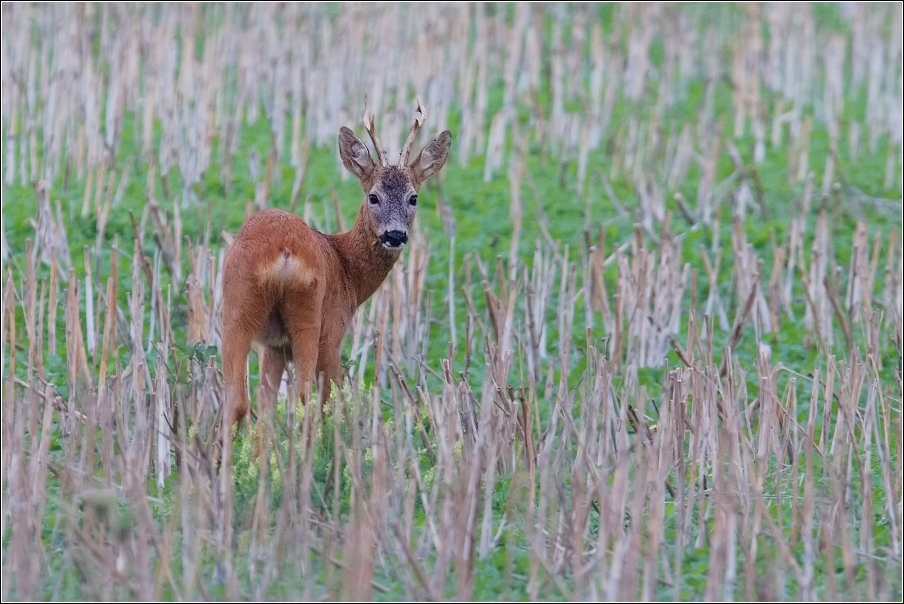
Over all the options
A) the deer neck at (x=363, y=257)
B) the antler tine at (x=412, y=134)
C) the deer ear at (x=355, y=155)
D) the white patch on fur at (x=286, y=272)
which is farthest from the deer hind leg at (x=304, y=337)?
the deer ear at (x=355, y=155)

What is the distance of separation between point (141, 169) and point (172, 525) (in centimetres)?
619

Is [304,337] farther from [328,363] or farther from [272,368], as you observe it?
[272,368]

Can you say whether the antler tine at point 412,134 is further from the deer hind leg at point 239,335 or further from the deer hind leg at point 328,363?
the deer hind leg at point 239,335

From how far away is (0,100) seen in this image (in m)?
11.0

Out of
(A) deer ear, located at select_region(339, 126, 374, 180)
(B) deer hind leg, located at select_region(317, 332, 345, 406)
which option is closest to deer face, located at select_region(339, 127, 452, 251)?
(A) deer ear, located at select_region(339, 126, 374, 180)

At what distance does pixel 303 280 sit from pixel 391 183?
2.71ft

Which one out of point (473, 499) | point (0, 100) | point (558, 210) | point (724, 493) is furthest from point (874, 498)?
point (0, 100)

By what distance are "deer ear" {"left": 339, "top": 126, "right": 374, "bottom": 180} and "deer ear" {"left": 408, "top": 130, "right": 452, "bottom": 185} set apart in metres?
0.23

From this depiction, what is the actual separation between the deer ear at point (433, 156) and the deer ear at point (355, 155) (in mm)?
233

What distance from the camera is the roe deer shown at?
225 inches

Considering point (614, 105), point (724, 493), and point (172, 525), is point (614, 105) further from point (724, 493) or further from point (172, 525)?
point (172, 525)

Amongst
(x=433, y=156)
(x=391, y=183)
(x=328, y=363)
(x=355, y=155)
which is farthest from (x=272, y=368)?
(x=433, y=156)

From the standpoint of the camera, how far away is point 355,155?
21.8 feet

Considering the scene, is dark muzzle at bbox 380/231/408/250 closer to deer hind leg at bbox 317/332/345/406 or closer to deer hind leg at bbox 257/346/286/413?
deer hind leg at bbox 317/332/345/406
